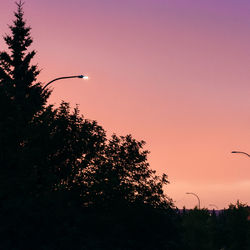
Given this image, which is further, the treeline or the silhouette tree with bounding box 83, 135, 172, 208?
the silhouette tree with bounding box 83, 135, 172, 208

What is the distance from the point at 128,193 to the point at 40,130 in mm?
4926

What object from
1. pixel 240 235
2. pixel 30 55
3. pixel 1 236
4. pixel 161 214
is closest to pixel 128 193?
pixel 161 214

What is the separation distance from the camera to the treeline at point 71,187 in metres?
17.6

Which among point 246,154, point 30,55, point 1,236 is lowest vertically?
point 1,236

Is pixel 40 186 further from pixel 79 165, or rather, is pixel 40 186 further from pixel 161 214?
pixel 161 214

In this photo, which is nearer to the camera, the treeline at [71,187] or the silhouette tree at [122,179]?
the treeline at [71,187]

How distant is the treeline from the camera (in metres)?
17.6

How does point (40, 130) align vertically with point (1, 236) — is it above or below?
above

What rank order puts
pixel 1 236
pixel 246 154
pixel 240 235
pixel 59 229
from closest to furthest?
pixel 1 236 → pixel 59 229 → pixel 246 154 → pixel 240 235

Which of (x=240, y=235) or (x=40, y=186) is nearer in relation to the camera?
(x=40, y=186)

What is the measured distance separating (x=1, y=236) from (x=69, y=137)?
30.6 feet

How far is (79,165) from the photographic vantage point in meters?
25.0

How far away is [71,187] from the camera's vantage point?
23.7 m

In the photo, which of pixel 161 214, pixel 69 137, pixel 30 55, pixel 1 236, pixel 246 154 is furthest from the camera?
pixel 30 55
